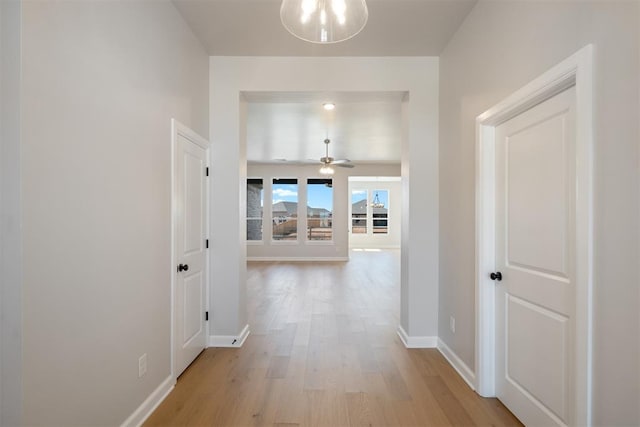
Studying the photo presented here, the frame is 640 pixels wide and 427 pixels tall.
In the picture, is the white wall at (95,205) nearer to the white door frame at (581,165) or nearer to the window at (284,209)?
the white door frame at (581,165)

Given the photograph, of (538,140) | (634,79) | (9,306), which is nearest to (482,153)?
(538,140)

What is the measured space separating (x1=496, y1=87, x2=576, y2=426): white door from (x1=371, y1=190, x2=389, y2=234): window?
1096cm

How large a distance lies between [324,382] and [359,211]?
1098 cm

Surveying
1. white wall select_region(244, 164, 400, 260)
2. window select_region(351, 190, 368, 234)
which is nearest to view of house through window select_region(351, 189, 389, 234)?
window select_region(351, 190, 368, 234)

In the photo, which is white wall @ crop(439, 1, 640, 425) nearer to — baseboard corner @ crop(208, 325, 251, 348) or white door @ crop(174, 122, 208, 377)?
Result: white door @ crop(174, 122, 208, 377)

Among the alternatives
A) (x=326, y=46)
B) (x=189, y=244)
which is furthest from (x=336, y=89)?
(x=189, y=244)

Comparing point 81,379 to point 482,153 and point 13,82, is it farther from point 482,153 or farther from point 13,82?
point 482,153

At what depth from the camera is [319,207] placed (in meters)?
9.65

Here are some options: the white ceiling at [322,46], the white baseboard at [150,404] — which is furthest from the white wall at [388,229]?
the white baseboard at [150,404]

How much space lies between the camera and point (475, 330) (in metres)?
2.42

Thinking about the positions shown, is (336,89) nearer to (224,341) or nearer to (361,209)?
(224,341)

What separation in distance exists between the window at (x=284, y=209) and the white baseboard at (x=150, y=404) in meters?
7.24

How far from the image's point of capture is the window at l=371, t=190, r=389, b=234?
520 inches

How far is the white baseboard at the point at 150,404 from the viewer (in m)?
1.95
